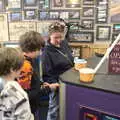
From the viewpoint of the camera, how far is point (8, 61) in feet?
4.89

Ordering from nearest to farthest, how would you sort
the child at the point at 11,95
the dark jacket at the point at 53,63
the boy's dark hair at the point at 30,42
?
1. the child at the point at 11,95
2. the boy's dark hair at the point at 30,42
3. the dark jacket at the point at 53,63

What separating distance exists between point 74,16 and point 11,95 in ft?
6.20

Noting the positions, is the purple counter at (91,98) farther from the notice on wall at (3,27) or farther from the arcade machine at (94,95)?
the notice on wall at (3,27)

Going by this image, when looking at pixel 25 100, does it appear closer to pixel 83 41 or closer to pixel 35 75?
pixel 35 75

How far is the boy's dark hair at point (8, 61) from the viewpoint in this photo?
1.48 meters

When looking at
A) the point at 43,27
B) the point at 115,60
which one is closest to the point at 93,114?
the point at 115,60

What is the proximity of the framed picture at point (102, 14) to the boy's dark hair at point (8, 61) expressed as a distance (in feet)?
5.62

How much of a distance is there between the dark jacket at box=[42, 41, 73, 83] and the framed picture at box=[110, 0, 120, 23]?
0.97 m

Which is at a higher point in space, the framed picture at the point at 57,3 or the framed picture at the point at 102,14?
the framed picture at the point at 57,3

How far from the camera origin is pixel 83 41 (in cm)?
316

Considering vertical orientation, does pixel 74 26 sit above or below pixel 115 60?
above

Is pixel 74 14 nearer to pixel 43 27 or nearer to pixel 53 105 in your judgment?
pixel 43 27

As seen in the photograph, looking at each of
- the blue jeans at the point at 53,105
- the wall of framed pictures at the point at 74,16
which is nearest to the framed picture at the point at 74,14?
the wall of framed pictures at the point at 74,16

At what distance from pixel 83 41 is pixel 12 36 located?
0.91 metres
